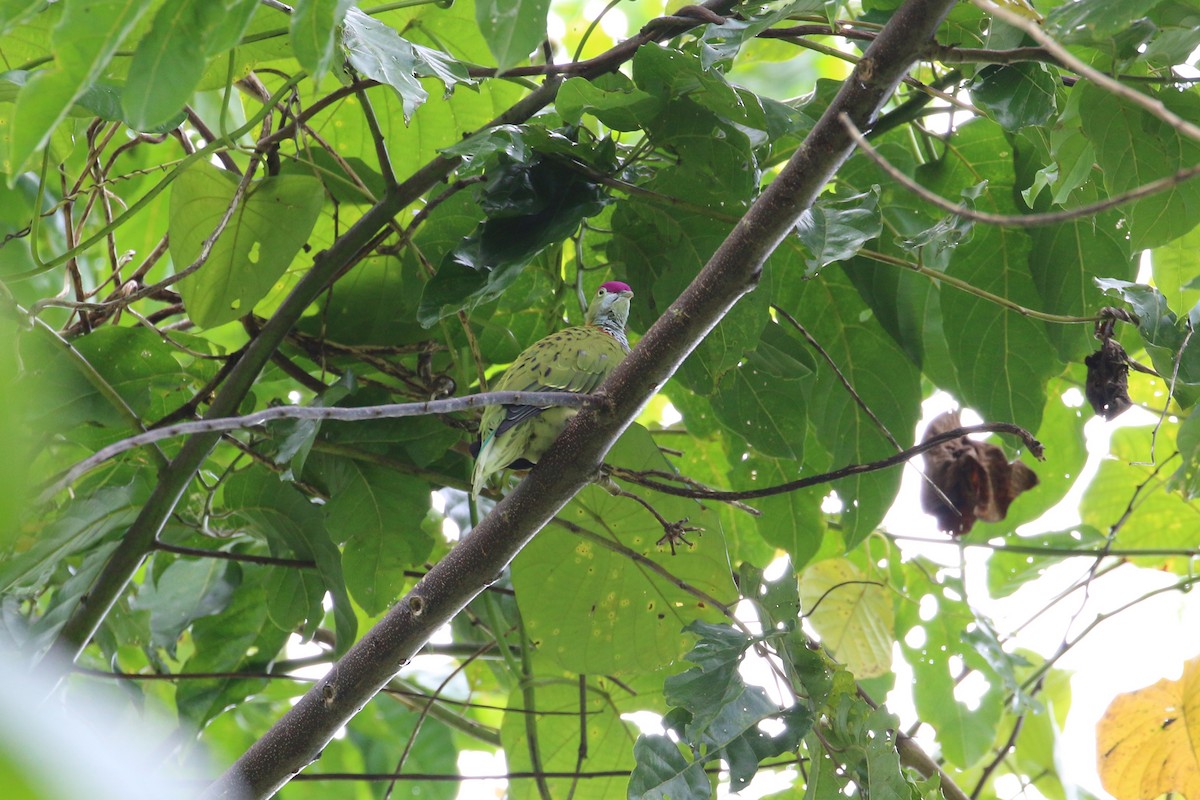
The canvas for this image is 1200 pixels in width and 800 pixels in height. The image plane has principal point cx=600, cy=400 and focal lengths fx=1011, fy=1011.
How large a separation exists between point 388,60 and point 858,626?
1683 millimetres

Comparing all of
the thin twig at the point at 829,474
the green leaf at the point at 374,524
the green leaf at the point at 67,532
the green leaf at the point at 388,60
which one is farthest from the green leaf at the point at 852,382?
the green leaf at the point at 67,532

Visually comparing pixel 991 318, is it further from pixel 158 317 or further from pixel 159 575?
pixel 159 575

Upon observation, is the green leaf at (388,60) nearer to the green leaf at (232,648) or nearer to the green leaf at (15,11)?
the green leaf at (15,11)

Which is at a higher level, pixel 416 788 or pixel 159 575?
pixel 159 575

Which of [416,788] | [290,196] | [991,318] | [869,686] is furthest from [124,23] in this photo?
[869,686]

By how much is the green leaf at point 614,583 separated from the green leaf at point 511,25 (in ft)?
3.23

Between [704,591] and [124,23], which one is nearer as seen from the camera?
[124,23]

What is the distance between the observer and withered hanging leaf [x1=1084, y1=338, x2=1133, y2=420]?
5.66 ft

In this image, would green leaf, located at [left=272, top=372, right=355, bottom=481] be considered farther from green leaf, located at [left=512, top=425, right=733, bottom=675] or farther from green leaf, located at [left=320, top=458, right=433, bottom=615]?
green leaf, located at [left=512, top=425, right=733, bottom=675]

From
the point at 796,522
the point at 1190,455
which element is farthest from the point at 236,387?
the point at 1190,455

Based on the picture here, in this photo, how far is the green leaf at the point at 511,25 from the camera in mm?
1019

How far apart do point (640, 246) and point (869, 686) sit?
1356mm

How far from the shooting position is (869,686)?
255 centimetres

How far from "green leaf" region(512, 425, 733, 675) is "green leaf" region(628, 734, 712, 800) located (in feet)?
1.60
